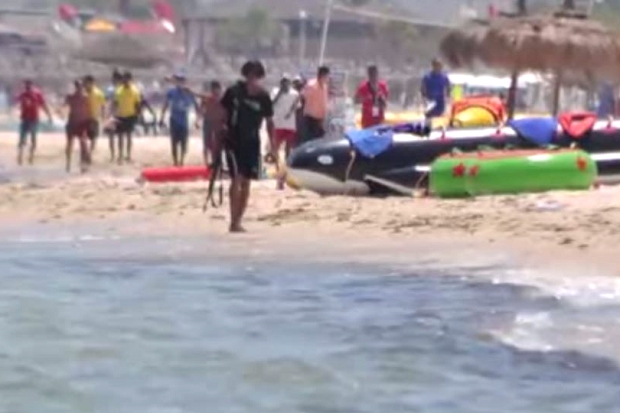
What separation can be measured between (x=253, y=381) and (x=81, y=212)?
379 inches

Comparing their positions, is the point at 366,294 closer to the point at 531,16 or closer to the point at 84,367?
the point at 84,367

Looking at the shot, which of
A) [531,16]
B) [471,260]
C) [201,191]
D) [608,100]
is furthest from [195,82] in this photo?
[471,260]

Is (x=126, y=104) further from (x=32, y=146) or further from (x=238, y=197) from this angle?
(x=238, y=197)

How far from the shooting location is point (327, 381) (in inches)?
367

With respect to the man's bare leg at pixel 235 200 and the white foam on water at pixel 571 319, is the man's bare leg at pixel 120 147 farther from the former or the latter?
the white foam on water at pixel 571 319

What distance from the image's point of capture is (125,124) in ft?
91.4

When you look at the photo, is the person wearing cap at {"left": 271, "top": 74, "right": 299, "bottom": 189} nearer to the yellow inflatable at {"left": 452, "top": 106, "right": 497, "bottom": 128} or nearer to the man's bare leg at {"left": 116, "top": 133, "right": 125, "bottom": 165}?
the yellow inflatable at {"left": 452, "top": 106, "right": 497, "bottom": 128}

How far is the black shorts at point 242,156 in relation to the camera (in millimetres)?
15625

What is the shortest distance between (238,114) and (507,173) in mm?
3456

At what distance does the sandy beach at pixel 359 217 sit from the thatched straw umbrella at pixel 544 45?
5400mm

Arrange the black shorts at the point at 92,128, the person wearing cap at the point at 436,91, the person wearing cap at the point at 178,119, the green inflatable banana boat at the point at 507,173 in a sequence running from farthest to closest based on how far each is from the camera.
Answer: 1. the black shorts at the point at 92,128
2. the person wearing cap at the point at 178,119
3. the person wearing cap at the point at 436,91
4. the green inflatable banana boat at the point at 507,173

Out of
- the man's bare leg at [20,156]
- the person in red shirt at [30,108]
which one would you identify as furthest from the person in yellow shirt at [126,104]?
the man's bare leg at [20,156]

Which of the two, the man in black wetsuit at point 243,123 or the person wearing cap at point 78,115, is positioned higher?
the man in black wetsuit at point 243,123

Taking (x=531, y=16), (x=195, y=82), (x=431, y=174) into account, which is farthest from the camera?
(x=195, y=82)
